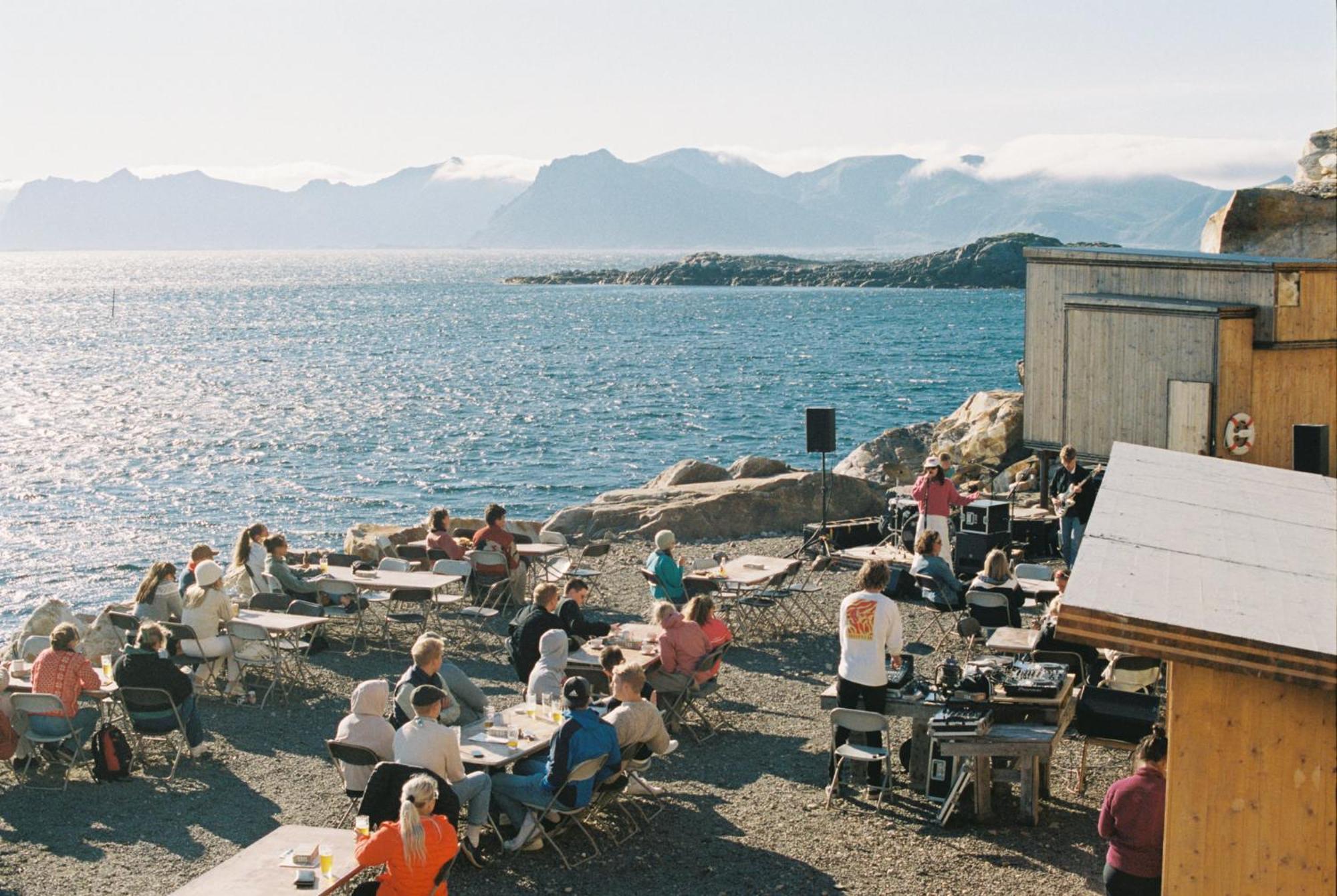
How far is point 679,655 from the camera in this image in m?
10.8

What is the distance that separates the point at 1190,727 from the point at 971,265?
526 ft

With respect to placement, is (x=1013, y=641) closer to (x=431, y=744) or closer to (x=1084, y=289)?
(x=431, y=744)

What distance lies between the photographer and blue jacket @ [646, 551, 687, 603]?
13.5 metres

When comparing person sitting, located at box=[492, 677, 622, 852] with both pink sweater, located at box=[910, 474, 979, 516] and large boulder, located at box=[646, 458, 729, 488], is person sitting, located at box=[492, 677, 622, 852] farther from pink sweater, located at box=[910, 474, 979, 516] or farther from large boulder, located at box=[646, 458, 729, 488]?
large boulder, located at box=[646, 458, 729, 488]

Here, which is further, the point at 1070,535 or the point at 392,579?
the point at 1070,535

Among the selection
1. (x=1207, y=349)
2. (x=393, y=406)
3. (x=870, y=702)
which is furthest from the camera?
(x=393, y=406)

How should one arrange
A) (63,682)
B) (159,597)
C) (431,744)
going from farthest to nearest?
(159,597) → (63,682) → (431,744)

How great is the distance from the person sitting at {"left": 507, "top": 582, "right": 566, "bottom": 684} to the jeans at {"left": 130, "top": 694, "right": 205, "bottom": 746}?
254cm

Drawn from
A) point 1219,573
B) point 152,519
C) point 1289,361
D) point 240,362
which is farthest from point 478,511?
point 240,362

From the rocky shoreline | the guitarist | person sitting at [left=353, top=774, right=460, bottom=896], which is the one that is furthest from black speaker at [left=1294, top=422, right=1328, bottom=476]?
the rocky shoreline

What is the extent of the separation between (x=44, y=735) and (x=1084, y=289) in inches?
570

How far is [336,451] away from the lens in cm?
4616

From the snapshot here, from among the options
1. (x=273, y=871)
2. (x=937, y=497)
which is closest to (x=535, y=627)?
(x=273, y=871)

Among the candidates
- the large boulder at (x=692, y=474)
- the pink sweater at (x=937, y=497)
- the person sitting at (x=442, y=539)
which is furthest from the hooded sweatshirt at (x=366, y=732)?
the large boulder at (x=692, y=474)
